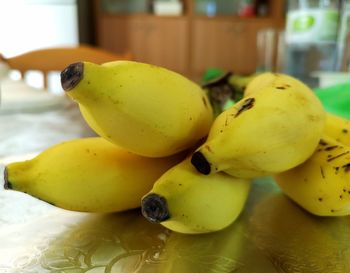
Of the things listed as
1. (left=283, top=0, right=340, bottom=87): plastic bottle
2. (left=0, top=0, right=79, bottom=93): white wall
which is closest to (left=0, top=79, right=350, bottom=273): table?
(left=283, top=0, right=340, bottom=87): plastic bottle

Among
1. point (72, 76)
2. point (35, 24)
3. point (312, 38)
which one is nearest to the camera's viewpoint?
point (72, 76)

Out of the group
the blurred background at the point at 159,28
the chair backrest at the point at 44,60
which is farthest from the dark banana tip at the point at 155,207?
the blurred background at the point at 159,28

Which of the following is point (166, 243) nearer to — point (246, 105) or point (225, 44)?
point (246, 105)

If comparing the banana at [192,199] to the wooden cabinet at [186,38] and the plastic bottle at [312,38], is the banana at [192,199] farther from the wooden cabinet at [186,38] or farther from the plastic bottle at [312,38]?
the wooden cabinet at [186,38]

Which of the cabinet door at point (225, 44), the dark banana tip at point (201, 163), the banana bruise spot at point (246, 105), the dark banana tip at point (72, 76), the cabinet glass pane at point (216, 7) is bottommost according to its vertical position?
the cabinet door at point (225, 44)

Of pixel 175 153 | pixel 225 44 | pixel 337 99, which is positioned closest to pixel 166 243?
pixel 175 153

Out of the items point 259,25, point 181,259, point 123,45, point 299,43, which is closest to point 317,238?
point 181,259
